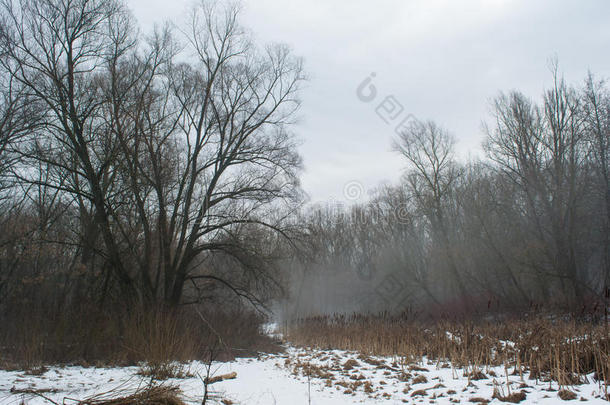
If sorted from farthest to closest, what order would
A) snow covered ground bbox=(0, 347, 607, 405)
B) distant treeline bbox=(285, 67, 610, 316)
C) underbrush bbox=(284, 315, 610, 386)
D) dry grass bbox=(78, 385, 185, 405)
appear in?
distant treeline bbox=(285, 67, 610, 316), underbrush bbox=(284, 315, 610, 386), snow covered ground bbox=(0, 347, 607, 405), dry grass bbox=(78, 385, 185, 405)

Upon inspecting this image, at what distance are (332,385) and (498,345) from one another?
376 centimetres

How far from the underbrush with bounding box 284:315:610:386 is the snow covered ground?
0.22 m

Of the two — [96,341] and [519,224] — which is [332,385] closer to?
[96,341]

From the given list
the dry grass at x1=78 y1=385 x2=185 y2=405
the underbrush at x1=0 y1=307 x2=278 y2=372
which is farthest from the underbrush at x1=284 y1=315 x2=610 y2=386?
the dry grass at x1=78 y1=385 x2=185 y2=405

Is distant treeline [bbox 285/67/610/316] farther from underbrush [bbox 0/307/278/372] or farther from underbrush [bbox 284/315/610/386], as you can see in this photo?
underbrush [bbox 0/307/278/372]

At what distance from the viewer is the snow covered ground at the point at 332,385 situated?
523 centimetres

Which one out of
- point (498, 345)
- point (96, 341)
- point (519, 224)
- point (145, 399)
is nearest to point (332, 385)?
point (498, 345)

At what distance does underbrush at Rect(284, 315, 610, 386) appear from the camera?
574cm

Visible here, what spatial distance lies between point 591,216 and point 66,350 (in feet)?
67.6

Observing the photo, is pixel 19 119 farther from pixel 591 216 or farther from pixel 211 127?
pixel 591 216

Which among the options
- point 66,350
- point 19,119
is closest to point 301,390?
point 66,350

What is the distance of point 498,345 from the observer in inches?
333

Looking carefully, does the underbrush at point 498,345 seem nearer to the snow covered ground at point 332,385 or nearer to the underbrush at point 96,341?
the snow covered ground at point 332,385

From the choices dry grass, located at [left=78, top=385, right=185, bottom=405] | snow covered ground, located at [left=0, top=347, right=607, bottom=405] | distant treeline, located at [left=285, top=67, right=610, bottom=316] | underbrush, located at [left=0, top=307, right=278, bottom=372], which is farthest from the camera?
distant treeline, located at [left=285, top=67, right=610, bottom=316]
